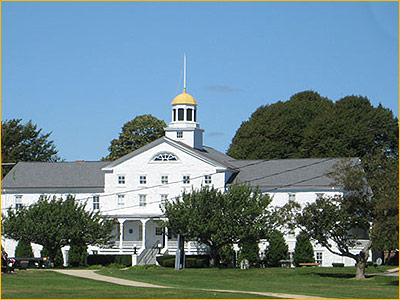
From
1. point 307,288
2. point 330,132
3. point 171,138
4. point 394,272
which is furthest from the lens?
point 330,132

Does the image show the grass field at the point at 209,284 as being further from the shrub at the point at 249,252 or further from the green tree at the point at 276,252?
the shrub at the point at 249,252

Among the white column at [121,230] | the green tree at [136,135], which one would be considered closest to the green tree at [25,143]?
the green tree at [136,135]

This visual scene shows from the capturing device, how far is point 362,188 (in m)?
52.6

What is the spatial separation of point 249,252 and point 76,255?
14034 mm

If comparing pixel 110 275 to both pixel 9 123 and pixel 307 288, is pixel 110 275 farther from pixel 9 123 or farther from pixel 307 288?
pixel 9 123

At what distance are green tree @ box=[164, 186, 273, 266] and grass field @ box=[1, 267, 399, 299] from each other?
11.9 feet

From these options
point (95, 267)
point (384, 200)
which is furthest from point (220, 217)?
point (384, 200)

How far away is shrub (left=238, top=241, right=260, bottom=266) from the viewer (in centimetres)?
6738

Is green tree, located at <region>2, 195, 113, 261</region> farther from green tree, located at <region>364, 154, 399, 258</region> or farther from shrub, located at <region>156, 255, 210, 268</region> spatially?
green tree, located at <region>364, 154, 399, 258</region>

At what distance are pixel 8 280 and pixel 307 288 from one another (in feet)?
49.4

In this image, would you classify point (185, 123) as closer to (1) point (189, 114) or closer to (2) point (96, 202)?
(1) point (189, 114)

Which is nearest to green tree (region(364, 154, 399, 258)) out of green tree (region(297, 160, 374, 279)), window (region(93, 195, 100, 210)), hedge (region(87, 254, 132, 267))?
green tree (region(297, 160, 374, 279))

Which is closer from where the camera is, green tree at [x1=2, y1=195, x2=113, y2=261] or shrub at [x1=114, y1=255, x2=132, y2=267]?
green tree at [x1=2, y1=195, x2=113, y2=261]

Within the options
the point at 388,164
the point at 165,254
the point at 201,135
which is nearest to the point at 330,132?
the point at 201,135
